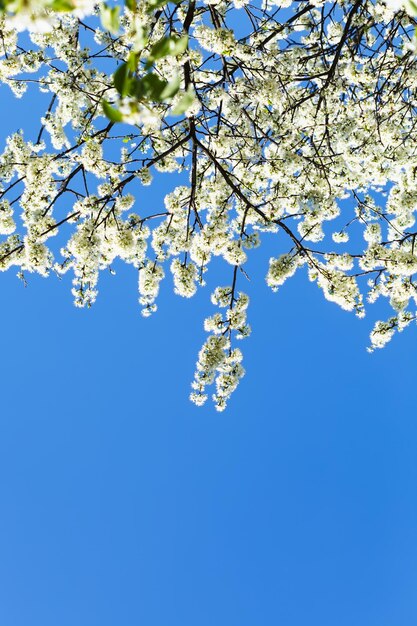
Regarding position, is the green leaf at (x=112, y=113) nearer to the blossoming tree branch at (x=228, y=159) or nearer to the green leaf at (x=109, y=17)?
the green leaf at (x=109, y=17)

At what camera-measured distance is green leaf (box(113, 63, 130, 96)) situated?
1301mm

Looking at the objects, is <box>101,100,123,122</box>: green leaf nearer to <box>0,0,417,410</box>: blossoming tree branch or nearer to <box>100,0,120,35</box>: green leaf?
<box>100,0,120,35</box>: green leaf

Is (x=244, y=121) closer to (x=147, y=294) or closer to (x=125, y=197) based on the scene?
(x=125, y=197)

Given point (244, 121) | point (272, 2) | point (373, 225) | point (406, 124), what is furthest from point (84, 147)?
point (406, 124)

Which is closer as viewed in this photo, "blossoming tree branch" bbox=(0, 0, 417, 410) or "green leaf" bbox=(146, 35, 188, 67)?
"green leaf" bbox=(146, 35, 188, 67)

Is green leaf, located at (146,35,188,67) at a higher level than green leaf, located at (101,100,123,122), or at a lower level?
higher

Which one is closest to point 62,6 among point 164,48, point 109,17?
point 109,17

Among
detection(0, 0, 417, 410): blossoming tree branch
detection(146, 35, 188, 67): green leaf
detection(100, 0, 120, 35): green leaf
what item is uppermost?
detection(0, 0, 417, 410): blossoming tree branch

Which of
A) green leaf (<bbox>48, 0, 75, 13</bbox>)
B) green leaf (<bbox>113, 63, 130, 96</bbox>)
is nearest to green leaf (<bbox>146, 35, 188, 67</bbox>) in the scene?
green leaf (<bbox>113, 63, 130, 96</bbox>)

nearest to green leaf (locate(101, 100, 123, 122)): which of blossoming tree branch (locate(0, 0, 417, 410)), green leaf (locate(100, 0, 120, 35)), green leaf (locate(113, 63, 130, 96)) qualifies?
green leaf (locate(113, 63, 130, 96))

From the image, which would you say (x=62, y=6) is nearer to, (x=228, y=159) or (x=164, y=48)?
(x=164, y=48)

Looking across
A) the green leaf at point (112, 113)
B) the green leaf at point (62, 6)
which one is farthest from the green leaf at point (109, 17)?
the green leaf at point (112, 113)

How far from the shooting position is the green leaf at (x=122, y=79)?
1.30m

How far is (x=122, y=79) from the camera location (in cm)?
133
